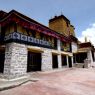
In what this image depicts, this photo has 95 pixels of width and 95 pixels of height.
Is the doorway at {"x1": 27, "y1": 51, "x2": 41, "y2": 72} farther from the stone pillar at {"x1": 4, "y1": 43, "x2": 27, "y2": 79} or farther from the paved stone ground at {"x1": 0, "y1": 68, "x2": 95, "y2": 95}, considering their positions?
the paved stone ground at {"x1": 0, "y1": 68, "x2": 95, "y2": 95}

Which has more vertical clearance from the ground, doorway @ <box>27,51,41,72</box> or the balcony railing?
the balcony railing

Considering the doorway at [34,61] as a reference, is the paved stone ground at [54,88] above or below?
below

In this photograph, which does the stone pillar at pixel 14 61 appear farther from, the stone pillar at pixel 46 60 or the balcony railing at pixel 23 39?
the stone pillar at pixel 46 60

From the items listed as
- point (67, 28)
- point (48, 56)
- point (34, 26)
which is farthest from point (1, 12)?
point (67, 28)

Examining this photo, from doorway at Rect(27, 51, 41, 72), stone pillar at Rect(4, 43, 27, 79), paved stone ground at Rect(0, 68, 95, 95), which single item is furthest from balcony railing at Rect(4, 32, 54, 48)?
paved stone ground at Rect(0, 68, 95, 95)

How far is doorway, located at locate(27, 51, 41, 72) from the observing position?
48.1ft

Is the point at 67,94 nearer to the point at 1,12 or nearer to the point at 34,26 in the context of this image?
the point at 34,26

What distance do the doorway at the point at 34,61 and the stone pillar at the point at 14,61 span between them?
6.79 feet

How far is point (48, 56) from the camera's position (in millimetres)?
16438

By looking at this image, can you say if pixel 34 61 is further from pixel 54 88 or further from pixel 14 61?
pixel 54 88

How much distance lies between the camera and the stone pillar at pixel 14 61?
1138 cm

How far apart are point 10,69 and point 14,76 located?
737mm

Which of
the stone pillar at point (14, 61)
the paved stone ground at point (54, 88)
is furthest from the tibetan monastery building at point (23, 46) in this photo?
the paved stone ground at point (54, 88)

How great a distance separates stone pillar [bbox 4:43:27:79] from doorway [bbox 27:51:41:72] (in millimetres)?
2070
